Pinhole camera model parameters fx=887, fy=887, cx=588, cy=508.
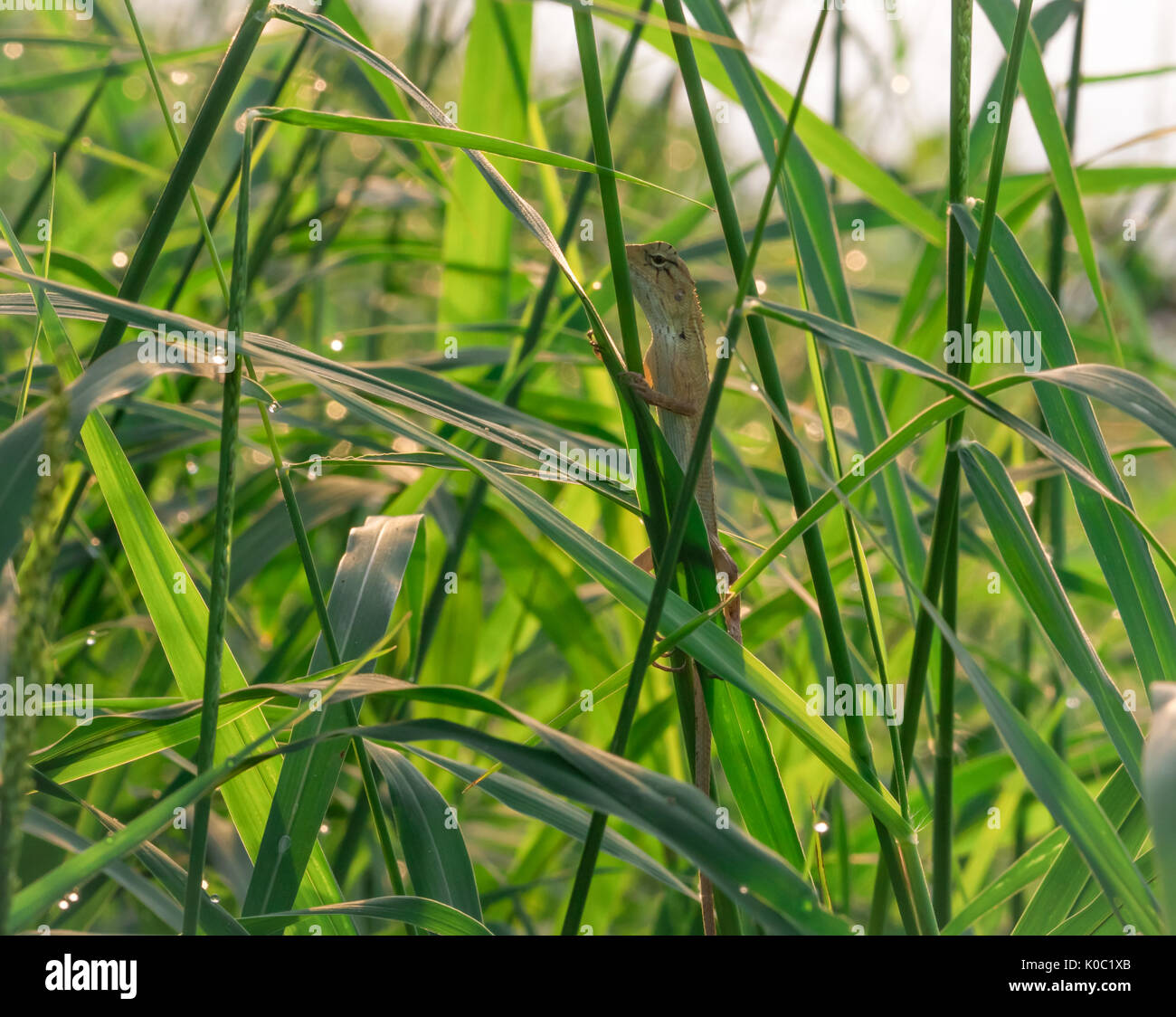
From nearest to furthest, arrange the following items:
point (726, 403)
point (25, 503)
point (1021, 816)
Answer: point (25, 503)
point (1021, 816)
point (726, 403)

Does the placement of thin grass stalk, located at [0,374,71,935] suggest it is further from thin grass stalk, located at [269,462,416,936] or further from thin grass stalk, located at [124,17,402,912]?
thin grass stalk, located at [269,462,416,936]

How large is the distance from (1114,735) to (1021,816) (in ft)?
2.61

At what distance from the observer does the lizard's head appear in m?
1.28

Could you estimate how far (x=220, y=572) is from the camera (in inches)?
19.1

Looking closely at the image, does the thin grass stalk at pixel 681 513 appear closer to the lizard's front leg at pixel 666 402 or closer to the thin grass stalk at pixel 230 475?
the thin grass stalk at pixel 230 475

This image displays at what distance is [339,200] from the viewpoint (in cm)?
160

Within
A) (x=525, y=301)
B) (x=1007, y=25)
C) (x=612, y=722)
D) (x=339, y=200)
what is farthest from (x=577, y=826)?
(x=339, y=200)

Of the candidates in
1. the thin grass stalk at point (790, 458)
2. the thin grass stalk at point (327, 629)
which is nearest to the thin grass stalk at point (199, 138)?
the thin grass stalk at point (327, 629)

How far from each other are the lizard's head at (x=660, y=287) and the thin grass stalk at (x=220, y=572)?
0.80 metres

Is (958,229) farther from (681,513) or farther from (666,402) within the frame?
(666,402)

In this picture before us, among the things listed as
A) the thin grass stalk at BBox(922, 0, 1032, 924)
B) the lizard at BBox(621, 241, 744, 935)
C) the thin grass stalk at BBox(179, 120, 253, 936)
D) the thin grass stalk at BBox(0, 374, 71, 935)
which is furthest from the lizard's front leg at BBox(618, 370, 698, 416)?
the thin grass stalk at BBox(0, 374, 71, 935)

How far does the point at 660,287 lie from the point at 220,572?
97 cm

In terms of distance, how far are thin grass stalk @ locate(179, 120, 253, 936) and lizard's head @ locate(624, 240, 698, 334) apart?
796 mm
